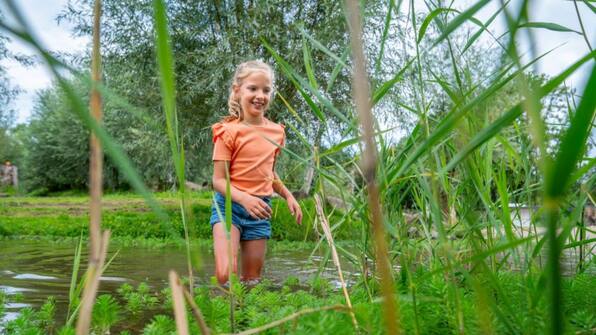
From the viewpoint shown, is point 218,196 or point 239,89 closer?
point 218,196

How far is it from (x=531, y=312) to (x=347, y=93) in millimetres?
12697

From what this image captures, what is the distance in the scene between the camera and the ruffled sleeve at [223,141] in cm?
427

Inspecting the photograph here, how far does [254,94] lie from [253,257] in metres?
1.33

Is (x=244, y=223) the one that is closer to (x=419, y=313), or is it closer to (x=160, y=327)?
(x=160, y=327)

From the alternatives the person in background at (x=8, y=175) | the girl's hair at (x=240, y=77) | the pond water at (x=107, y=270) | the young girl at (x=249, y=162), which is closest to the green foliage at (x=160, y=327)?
the pond water at (x=107, y=270)

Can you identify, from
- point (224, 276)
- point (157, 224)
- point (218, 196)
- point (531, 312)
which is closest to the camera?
point (531, 312)

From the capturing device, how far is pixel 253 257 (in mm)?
4348

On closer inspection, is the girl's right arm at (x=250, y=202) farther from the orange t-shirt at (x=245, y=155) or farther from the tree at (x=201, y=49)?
the tree at (x=201, y=49)

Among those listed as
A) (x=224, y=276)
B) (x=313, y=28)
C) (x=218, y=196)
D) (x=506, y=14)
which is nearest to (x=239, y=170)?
(x=218, y=196)

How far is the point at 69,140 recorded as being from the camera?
37.8 meters

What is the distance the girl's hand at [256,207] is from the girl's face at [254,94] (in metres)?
1.02

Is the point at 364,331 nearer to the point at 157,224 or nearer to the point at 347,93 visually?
the point at 157,224

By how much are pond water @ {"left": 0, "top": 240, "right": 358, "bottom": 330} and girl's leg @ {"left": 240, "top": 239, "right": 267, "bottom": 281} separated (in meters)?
0.26

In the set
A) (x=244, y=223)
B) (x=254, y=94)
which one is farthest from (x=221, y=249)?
(x=254, y=94)
